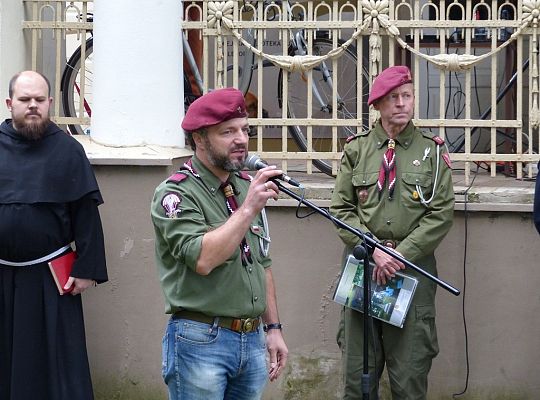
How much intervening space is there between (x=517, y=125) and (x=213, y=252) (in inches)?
124

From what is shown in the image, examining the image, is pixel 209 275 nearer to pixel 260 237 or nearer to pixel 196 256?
pixel 196 256

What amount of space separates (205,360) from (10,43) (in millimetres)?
3669

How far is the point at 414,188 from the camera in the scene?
5879 millimetres

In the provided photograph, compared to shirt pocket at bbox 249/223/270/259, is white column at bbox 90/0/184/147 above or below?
above

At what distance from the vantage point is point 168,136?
6.91 meters

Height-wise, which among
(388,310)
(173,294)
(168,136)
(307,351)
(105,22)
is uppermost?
(105,22)

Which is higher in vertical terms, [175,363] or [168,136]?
[168,136]

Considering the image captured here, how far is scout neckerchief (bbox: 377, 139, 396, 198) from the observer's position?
5.88 m

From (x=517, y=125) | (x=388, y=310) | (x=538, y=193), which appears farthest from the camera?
(x=517, y=125)

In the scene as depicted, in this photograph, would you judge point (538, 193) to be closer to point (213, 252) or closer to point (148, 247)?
point (213, 252)

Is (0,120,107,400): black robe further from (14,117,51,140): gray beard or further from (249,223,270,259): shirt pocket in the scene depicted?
(249,223,270,259): shirt pocket

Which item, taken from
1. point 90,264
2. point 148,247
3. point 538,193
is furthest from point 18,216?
point 538,193

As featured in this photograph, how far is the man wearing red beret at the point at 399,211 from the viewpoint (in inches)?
230

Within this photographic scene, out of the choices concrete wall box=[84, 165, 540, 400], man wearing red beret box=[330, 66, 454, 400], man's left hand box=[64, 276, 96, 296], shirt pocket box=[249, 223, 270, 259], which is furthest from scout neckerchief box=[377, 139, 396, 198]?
man's left hand box=[64, 276, 96, 296]
